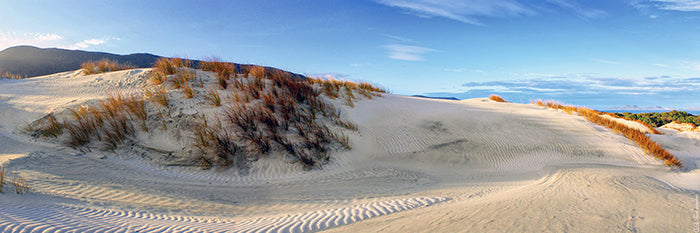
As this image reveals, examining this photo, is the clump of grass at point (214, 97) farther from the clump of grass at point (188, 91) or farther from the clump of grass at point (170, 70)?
the clump of grass at point (170, 70)

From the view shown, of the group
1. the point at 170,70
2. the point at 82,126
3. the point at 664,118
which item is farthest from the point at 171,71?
the point at 664,118

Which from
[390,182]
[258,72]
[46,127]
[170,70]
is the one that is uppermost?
[258,72]

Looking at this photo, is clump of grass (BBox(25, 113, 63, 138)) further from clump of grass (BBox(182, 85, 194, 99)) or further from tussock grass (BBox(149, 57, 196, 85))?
clump of grass (BBox(182, 85, 194, 99))

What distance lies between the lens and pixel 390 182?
566 centimetres

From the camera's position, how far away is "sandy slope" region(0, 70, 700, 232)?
3240mm

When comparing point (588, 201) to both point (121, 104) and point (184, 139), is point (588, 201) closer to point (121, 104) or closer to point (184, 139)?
point (184, 139)

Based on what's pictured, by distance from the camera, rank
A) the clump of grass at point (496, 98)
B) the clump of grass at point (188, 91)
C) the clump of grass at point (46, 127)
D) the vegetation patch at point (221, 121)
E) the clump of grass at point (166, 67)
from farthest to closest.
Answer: the clump of grass at point (496, 98), the clump of grass at point (166, 67), the clump of grass at point (188, 91), the clump of grass at point (46, 127), the vegetation patch at point (221, 121)

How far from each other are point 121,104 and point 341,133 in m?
5.79

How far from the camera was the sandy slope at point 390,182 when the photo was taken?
10.6 feet

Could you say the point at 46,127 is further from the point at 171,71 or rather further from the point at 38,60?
the point at 38,60

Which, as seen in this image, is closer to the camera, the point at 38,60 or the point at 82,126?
the point at 82,126

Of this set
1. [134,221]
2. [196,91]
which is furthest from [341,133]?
[134,221]

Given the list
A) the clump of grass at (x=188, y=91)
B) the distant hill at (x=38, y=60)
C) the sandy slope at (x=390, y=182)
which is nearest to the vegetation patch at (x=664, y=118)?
the sandy slope at (x=390, y=182)

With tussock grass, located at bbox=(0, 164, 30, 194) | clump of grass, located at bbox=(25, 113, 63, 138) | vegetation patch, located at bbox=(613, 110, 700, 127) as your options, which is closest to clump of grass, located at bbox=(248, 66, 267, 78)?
clump of grass, located at bbox=(25, 113, 63, 138)
